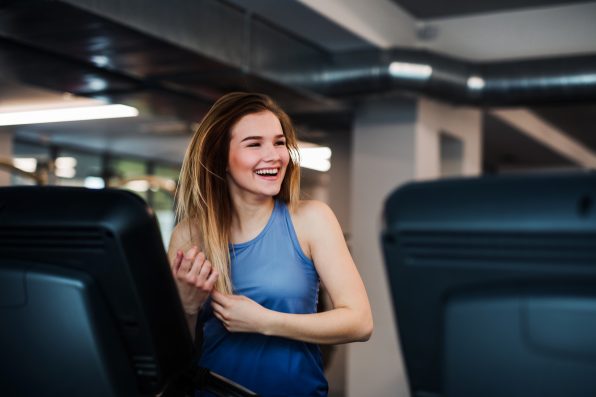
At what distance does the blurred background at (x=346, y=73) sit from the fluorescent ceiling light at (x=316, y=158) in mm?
2640

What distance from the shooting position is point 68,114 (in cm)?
730

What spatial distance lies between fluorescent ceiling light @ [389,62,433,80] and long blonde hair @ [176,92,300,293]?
129 inches

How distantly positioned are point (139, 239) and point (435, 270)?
364mm

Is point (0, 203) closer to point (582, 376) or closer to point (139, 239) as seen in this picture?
point (139, 239)

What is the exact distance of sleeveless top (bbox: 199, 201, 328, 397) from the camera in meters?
1.62

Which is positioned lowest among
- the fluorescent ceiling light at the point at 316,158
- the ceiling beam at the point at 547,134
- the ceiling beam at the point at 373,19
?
the fluorescent ceiling light at the point at 316,158

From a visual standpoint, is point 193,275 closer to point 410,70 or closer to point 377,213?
point 410,70

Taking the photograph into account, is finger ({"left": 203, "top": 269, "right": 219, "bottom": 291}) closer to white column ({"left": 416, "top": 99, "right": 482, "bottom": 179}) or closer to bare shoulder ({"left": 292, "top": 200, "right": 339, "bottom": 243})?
bare shoulder ({"left": 292, "top": 200, "right": 339, "bottom": 243})

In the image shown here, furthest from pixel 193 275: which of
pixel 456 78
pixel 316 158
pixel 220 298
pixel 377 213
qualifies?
pixel 316 158

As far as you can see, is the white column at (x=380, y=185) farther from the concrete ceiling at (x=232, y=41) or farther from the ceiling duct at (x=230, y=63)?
the ceiling duct at (x=230, y=63)

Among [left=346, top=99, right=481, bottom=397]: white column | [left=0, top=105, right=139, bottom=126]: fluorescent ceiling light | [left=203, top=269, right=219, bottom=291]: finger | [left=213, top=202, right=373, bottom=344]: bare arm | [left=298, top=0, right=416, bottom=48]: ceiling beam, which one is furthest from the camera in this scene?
[left=0, top=105, right=139, bottom=126]: fluorescent ceiling light

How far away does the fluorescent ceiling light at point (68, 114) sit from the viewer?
680 centimetres

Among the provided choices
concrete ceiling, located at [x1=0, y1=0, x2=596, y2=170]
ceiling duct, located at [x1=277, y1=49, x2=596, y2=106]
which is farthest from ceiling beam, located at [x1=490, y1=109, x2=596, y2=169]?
ceiling duct, located at [x1=277, y1=49, x2=596, y2=106]

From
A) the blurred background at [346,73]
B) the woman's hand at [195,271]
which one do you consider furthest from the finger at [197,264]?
the blurred background at [346,73]
